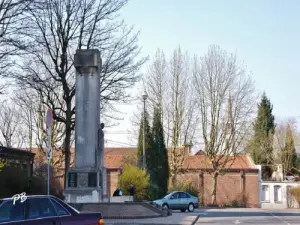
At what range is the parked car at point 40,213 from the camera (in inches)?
502

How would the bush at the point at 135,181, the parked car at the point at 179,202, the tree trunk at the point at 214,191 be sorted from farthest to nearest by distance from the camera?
1. the tree trunk at the point at 214,191
2. the parked car at the point at 179,202
3. the bush at the point at 135,181

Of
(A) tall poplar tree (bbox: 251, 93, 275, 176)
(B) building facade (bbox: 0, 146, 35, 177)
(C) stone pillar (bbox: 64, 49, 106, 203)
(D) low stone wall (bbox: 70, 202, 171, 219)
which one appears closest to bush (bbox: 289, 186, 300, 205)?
(A) tall poplar tree (bbox: 251, 93, 275, 176)

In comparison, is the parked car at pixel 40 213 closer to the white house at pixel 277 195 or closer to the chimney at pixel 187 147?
the chimney at pixel 187 147

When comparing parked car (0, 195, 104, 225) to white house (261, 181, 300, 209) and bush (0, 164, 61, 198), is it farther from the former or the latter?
white house (261, 181, 300, 209)

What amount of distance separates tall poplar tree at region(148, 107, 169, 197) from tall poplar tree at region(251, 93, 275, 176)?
15395 mm

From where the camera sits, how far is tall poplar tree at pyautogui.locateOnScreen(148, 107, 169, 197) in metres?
59.1

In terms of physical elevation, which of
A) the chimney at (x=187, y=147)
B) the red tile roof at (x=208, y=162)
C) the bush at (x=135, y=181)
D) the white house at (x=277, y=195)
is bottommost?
the white house at (x=277, y=195)

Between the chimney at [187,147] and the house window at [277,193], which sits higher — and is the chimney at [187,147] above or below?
above

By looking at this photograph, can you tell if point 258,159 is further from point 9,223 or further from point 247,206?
point 9,223

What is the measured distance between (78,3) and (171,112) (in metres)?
25.2

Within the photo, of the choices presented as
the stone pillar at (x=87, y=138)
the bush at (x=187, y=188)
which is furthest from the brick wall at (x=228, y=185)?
the stone pillar at (x=87, y=138)

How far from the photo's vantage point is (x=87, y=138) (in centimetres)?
3072

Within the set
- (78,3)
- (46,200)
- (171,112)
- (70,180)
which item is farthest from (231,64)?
(46,200)

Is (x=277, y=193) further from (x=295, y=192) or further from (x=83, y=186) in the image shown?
(x=83, y=186)
